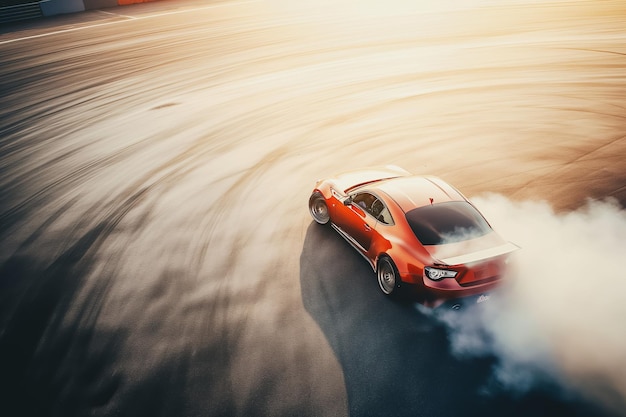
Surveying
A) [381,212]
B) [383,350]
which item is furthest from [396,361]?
[381,212]

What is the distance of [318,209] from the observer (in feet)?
24.7

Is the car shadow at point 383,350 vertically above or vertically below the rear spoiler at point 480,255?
below

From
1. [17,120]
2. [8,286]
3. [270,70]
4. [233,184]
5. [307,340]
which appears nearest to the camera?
[307,340]

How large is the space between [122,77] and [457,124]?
46.1ft

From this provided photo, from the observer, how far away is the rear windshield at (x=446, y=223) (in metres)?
5.27

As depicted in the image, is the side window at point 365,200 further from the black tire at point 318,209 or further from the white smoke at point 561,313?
the white smoke at point 561,313

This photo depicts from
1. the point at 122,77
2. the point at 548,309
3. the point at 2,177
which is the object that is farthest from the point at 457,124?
the point at 122,77

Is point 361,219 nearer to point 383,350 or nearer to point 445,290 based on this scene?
point 445,290

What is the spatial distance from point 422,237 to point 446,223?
1.48 feet

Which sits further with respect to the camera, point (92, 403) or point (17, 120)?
point (17, 120)

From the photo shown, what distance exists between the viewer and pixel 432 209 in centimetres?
562

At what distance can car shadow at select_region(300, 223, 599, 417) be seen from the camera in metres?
4.17

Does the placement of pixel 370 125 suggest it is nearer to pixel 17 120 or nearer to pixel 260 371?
pixel 260 371

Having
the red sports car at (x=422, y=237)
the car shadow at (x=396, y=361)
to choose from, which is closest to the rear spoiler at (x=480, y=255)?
the red sports car at (x=422, y=237)
